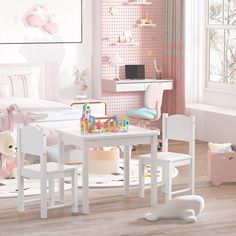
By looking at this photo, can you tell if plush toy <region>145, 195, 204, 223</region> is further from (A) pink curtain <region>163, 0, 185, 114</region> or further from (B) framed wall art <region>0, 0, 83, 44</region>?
(B) framed wall art <region>0, 0, 83, 44</region>

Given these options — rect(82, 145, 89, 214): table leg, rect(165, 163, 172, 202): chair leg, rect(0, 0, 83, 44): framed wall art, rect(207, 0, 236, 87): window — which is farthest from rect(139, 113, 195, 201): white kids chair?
rect(0, 0, 83, 44): framed wall art

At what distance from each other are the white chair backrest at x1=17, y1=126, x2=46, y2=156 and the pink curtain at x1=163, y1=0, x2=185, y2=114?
3952mm

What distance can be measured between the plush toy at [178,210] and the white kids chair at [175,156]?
1.59 feet

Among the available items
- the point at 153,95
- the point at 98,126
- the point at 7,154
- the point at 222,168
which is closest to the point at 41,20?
the point at 153,95

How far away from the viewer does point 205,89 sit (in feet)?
31.0

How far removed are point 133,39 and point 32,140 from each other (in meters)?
4.16

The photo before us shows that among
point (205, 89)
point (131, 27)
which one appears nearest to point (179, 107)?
point (205, 89)

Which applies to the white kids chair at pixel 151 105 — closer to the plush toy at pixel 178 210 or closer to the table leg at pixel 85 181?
the table leg at pixel 85 181

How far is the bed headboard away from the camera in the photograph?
8.78 metres

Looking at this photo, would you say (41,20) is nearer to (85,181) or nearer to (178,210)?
(85,181)

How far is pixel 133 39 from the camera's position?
30.8 feet

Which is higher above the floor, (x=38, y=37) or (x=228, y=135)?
(x=38, y=37)

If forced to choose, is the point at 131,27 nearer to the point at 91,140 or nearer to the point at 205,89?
the point at 205,89

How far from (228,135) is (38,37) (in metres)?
2.53
